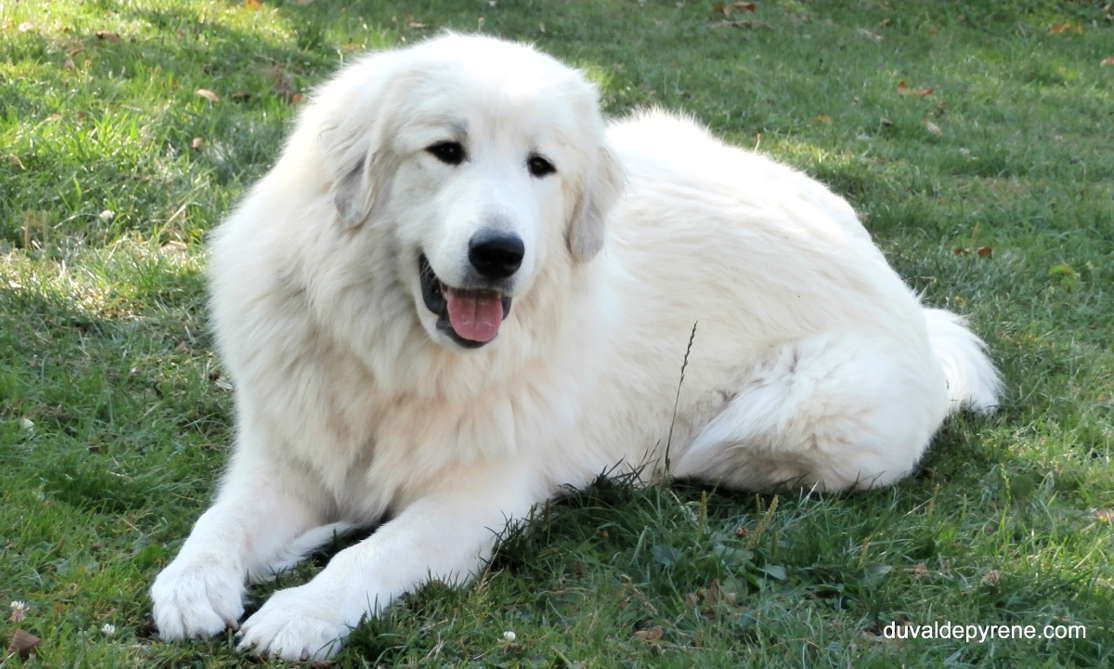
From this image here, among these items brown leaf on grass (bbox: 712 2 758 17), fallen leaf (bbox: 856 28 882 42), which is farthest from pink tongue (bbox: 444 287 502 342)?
fallen leaf (bbox: 856 28 882 42)

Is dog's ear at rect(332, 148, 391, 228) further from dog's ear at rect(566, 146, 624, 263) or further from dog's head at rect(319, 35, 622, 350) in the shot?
dog's ear at rect(566, 146, 624, 263)

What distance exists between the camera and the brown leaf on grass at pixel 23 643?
2539 mm

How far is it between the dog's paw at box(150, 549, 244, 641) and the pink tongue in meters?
0.81

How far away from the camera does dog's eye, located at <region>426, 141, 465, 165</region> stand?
3.13 meters

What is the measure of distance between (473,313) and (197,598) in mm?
964

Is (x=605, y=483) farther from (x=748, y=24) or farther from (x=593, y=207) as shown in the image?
(x=748, y=24)

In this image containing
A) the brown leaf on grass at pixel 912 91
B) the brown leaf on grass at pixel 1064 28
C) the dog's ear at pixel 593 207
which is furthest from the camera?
the brown leaf on grass at pixel 1064 28

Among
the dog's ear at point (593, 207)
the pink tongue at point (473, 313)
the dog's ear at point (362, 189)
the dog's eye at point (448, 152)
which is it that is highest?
the dog's eye at point (448, 152)

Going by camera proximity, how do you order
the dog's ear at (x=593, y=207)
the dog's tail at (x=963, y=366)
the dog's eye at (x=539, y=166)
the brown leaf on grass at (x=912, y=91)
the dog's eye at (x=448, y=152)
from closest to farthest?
1. the dog's eye at (x=448, y=152)
2. the dog's eye at (x=539, y=166)
3. the dog's ear at (x=593, y=207)
4. the dog's tail at (x=963, y=366)
5. the brown leaf on grass at (x=912, y=91)

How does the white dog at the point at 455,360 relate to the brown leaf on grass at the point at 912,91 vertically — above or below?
above

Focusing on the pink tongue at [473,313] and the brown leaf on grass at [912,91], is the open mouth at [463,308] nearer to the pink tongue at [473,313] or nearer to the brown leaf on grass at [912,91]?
the pink tongue at [473,313]

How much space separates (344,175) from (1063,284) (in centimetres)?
397

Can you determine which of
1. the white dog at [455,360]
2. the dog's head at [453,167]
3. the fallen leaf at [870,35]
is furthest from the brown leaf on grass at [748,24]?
the dog's head at [453,167]

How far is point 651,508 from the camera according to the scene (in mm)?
3559
